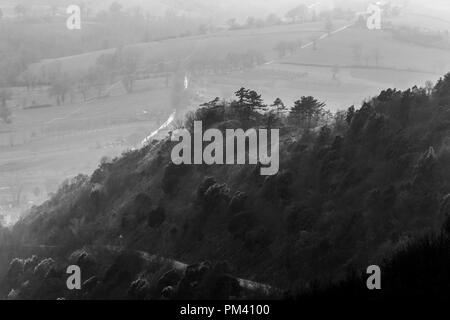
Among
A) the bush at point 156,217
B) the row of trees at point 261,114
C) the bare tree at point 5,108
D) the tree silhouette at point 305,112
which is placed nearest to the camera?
the bush at point 156,217

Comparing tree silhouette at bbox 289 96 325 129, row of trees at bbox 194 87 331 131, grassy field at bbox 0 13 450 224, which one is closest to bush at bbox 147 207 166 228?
row of trees at bbox 194 87 331 131

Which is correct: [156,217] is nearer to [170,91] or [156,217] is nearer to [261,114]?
[261,114]

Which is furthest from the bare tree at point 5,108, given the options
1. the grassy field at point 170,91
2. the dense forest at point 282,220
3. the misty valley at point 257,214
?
the dense forest at point 282,220

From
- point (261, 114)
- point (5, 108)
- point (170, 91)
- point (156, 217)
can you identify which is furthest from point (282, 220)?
point (5, 108)

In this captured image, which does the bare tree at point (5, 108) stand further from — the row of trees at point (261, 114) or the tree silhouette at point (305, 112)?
the tree silhouette at point (305, 112)

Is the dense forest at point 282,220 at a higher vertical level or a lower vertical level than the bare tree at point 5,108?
higher

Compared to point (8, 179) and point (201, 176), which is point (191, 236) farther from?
point (8, 179)

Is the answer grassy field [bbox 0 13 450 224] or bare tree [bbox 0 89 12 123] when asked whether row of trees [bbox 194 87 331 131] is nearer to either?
grassy field [bbox 0 13 450 224]
